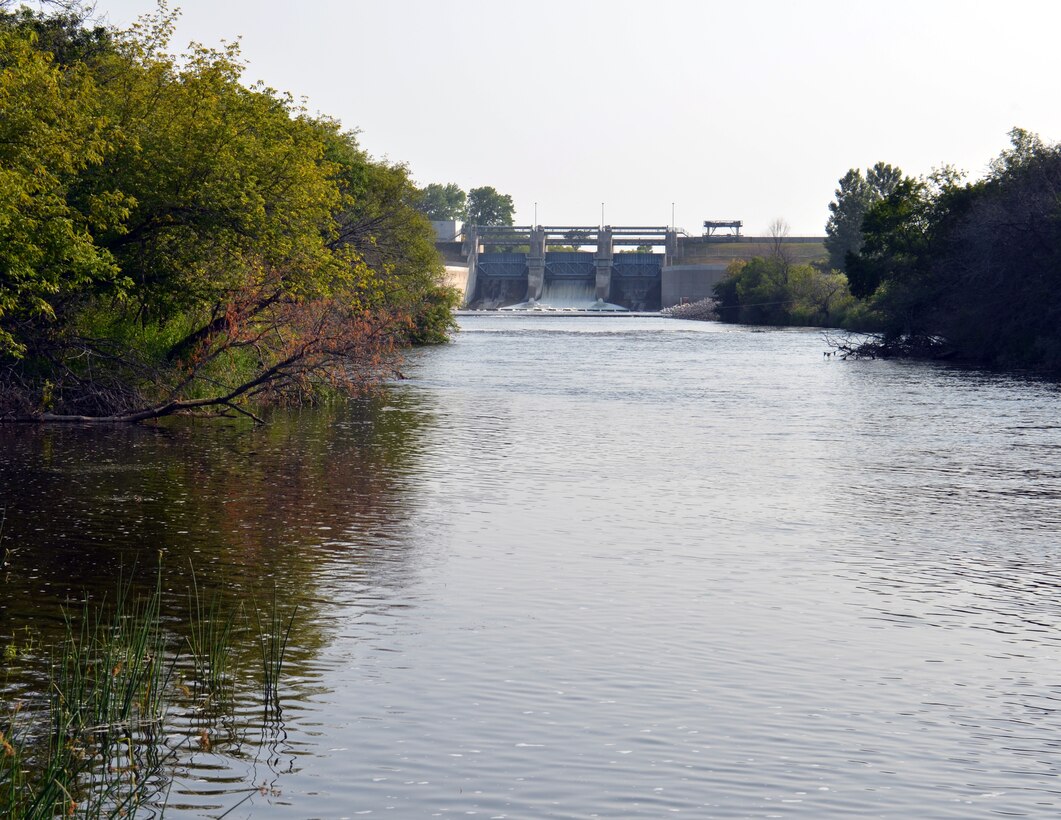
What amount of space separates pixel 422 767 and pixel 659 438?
79.9ft

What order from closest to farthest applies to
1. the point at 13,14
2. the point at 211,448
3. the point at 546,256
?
the point at 211,448 → the point at 13,14 → the point at 546,256

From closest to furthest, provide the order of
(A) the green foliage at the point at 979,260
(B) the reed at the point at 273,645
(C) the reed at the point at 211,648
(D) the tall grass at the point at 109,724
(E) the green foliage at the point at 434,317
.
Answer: (D) the tall grass at the point at 109,724 < (B) the reed at the point at 273,645 < (C) the reed at the point at 211,648 < (A) the green foliage at the point at 979,260 < (E) the green foliage at the point at 434,317

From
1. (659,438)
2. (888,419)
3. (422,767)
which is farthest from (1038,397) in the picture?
(422,767)

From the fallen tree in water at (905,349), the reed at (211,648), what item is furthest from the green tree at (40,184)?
the fallen tree in water at (905,349)

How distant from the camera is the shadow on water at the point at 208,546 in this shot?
35.6 feet

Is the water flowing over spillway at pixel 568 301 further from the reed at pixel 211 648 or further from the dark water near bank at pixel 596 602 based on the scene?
the reed at pixel 211 648

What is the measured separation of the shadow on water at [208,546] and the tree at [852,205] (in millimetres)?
137198

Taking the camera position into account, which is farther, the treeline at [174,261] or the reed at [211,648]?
the treeline at [174,261]

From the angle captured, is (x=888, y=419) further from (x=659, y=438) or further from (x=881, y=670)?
(x=881, y=670)

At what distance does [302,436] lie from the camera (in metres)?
32.9

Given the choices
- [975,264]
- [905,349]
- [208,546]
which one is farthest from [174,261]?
[905,349]

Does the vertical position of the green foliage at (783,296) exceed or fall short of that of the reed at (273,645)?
it exceeds it

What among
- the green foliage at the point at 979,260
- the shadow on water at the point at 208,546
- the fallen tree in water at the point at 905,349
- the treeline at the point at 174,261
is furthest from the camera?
the fallen tree in water at the point at 905,349

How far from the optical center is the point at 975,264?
63.9 metres
